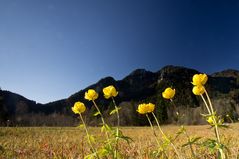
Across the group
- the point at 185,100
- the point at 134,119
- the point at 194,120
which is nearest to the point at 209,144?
the point at 134,119

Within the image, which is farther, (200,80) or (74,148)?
(74,148)

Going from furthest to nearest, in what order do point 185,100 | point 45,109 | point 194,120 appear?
point 45,109 < point 185,100 < point 194,120

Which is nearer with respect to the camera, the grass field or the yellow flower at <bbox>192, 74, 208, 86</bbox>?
the yellow flower at <bbox>192, 74, 208, 86</bbox>

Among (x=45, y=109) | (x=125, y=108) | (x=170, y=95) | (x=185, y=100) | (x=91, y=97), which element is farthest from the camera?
(x=45, y=109)

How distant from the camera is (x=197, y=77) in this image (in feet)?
5.89

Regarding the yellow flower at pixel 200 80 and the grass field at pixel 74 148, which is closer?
the yellow flower at pixel 200 80

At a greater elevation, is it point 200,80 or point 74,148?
point 200,80

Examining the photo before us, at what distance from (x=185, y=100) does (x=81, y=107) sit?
149 meters

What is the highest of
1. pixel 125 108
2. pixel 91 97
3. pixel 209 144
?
pixel 125 108

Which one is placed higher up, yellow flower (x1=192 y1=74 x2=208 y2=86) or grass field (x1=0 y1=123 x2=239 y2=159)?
yellow flower (x1=192 y1=74 x2=208 y2=86)

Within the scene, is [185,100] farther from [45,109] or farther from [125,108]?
[45,109]

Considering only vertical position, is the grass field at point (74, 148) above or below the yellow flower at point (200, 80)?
below

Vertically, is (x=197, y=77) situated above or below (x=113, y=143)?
→ above

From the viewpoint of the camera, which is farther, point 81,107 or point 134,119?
point 134,119
